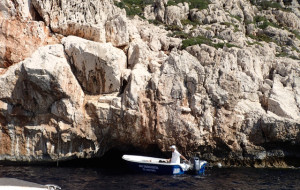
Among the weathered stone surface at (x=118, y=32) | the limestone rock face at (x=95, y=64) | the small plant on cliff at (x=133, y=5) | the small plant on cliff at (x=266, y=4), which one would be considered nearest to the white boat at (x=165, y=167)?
the limestone rock face at (x=95, y=64)

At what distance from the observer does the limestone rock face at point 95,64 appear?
71.0 ft

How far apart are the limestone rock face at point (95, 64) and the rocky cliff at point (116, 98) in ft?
0.25

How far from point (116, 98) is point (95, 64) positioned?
304cm

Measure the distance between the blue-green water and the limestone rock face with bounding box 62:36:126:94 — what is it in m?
6.32

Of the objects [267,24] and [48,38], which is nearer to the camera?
[48,38]

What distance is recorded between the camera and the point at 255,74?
81.2ft

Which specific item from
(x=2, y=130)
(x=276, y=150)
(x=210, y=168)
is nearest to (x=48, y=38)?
(x=2, y=130)

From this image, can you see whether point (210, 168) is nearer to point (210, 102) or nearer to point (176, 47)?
point (210, 102)

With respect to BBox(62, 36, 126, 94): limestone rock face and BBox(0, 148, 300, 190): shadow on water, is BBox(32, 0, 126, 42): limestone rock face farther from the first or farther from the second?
BBox(0, 148, 300, 190): shadow on water

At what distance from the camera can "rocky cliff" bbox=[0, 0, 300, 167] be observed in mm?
21219

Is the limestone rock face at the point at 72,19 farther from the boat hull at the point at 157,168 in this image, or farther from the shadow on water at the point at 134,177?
the boat hull at the point at 157,168

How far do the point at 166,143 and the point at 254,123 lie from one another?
6.81 meters

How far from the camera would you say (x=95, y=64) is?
862 inches

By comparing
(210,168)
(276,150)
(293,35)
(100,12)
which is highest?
(293,35)
